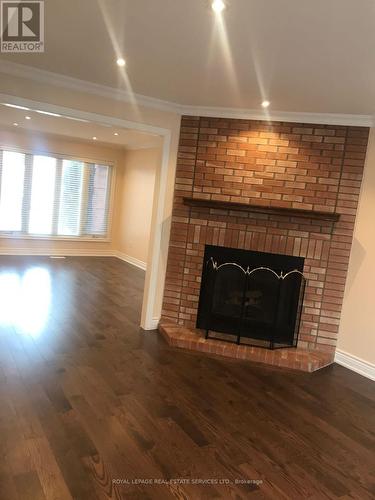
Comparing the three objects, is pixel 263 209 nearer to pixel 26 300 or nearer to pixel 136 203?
pixel 26 300

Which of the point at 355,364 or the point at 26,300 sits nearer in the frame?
the point at 355,364

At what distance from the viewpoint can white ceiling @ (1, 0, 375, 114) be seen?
6.48 ft

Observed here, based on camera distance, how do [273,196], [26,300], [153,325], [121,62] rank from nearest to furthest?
[121,62] < [273,196] < [153,325] < [26,300]

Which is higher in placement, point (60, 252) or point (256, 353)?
point (60, 252)

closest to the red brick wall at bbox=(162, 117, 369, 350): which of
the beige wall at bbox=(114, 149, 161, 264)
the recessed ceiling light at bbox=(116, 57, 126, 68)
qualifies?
the recessed ceiling light at bbox=(116, 57, 126, 68)

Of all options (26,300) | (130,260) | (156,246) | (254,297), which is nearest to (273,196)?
(254,297)

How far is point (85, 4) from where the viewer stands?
206 centimetres

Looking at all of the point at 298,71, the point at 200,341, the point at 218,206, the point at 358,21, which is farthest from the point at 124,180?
the point at 358,21

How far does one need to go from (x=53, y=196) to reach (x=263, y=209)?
5.59 meters

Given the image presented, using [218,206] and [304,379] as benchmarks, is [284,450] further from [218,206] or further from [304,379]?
[218,206]

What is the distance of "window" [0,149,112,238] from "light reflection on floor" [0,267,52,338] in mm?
1793

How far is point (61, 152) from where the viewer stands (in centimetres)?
775

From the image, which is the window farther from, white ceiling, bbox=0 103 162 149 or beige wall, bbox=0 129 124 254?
white ceiling, bbox=0 103 162 149

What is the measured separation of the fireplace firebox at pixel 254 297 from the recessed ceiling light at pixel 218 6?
2.36 m
